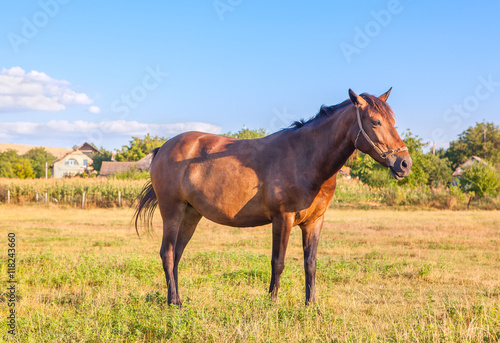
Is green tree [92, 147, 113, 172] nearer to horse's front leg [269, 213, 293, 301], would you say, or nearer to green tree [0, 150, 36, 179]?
green tree [0, 150, 36, 179]

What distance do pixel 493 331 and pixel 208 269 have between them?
5255 mm

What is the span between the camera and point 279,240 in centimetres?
496

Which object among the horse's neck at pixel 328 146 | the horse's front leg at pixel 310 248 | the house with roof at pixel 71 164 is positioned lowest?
the horse's front leg at pixel 310 248

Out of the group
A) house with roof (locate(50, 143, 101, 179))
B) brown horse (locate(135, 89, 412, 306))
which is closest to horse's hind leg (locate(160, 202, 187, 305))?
brown horse (locate(135, 89, 412, 306))

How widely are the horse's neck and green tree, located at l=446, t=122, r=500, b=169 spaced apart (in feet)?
189

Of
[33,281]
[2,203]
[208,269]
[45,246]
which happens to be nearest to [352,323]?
[208,269]

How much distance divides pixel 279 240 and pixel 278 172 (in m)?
0.81

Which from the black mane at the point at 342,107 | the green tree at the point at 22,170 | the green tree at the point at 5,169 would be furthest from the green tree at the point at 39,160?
the black mane at the point at 342,107

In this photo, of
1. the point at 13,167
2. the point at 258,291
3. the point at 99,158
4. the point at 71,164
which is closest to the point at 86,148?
the point at 71,164

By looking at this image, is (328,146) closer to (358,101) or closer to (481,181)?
(358,101)

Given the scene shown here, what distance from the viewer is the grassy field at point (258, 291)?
4.09 metres

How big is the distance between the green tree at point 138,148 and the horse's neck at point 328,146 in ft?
215

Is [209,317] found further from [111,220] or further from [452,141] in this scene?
[452,141]

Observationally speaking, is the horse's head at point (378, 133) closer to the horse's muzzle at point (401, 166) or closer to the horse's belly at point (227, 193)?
the horse's muzzle at point (401, 166)
